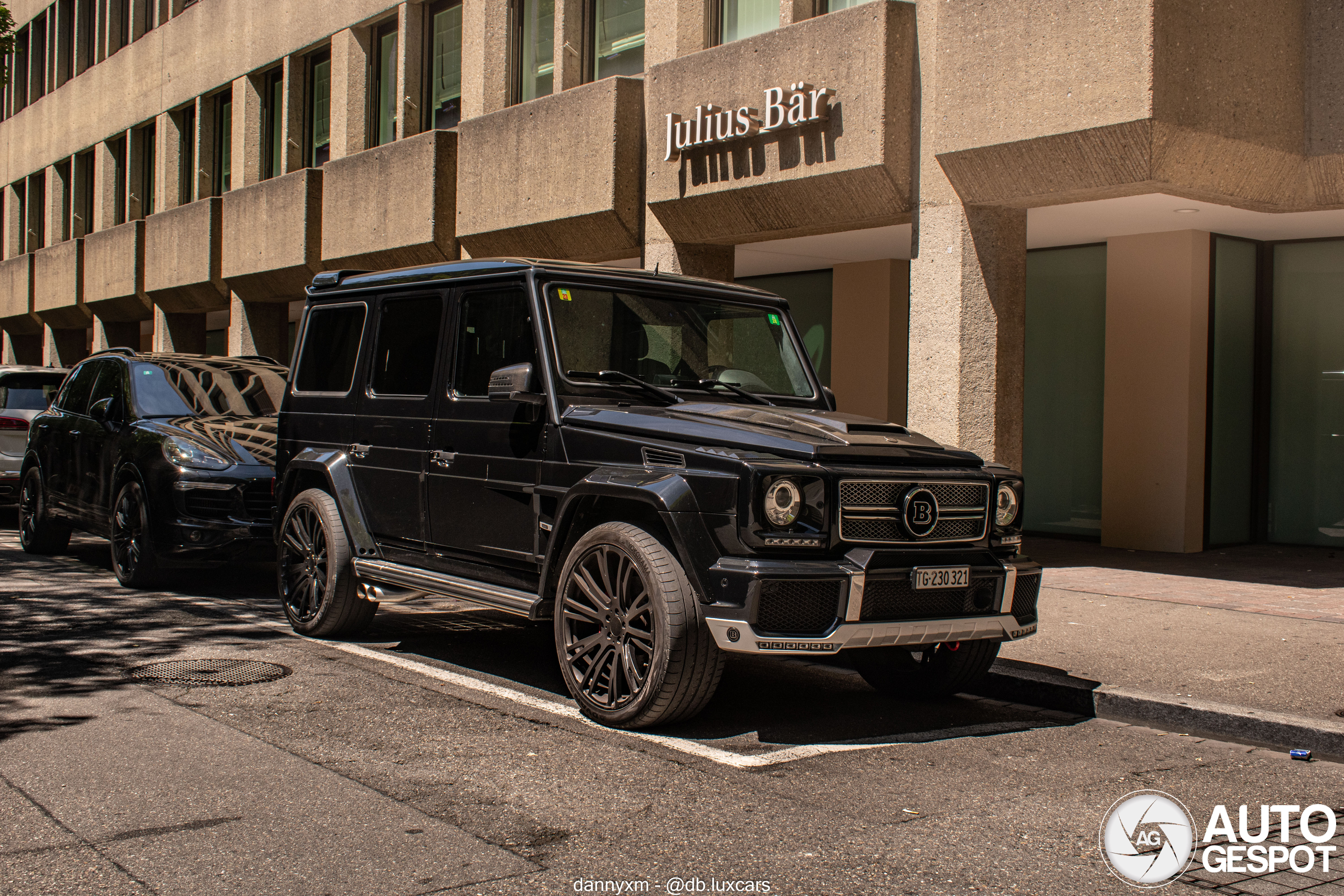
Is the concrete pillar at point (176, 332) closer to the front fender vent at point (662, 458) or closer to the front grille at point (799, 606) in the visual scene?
the front fender vent at point (662, 458)

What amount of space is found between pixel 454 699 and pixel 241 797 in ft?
5.93

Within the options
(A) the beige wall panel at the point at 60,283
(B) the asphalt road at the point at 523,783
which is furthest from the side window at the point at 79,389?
(A) the beige wall panel at the point at 60,283

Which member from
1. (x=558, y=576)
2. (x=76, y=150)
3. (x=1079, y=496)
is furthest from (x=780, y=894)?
(x=76, y=150)

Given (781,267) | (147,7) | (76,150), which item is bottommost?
(781,267)

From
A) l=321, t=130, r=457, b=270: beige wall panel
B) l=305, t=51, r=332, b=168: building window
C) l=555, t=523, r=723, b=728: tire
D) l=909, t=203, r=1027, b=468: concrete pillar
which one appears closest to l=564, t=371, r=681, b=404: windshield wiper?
l=555, t=523, r=723, b=728: tire

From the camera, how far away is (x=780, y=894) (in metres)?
3.91

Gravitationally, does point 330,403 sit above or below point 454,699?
above

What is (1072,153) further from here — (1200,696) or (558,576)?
(558,576)

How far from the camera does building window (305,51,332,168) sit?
842 inches

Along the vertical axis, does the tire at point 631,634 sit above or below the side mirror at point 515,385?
below

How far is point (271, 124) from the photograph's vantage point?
23.1 metres

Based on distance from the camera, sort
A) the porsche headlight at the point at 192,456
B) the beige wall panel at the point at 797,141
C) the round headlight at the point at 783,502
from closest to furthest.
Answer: the round headlight at the point at 783,502
the porsche headlight at the point at 192,456
the beige wall panel at the point at 797,141

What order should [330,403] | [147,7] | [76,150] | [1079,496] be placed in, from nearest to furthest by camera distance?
[330,403]
[1079,496]
[147,7]
[76,150]

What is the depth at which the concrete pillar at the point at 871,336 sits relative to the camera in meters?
16.5
